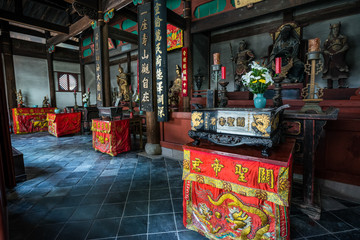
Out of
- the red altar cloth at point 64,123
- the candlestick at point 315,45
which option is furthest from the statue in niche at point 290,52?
the red altar cloth at point 64,123

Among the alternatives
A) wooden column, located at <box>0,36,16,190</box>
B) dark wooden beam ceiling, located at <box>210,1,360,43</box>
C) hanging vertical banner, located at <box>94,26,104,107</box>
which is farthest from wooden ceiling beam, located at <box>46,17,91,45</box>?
dark wooden beam ceiling, located at <box>210,1,360,43</box>

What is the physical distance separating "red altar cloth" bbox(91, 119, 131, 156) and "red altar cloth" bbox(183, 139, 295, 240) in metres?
3.10

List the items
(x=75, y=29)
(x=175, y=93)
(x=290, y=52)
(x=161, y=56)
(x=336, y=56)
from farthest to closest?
(x=175, y=93)
(x=75, y=29)
(x=290, y=52)
(x=336, y=56)
(x=161, y=56)

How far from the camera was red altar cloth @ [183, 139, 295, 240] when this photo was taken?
129cm

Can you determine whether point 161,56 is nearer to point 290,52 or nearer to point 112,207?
point 112,207

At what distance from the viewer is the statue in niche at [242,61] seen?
654cm

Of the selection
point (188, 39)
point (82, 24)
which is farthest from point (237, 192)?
point (82, 24)

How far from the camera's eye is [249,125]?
1.41m

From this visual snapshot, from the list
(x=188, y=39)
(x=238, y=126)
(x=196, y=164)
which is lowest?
(x=196, y=164)

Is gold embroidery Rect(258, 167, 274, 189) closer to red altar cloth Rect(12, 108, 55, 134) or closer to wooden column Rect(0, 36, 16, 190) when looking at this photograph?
wooden column Rect(0, 36, 16, 190)

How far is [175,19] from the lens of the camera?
559 cm

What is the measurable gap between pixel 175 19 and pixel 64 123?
595 cm

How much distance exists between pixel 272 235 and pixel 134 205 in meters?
1.62

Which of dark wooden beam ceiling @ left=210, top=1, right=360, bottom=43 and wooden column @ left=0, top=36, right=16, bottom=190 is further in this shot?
dark wooden beam ceiling @ left=210, top=1, right=360, bottom=43
